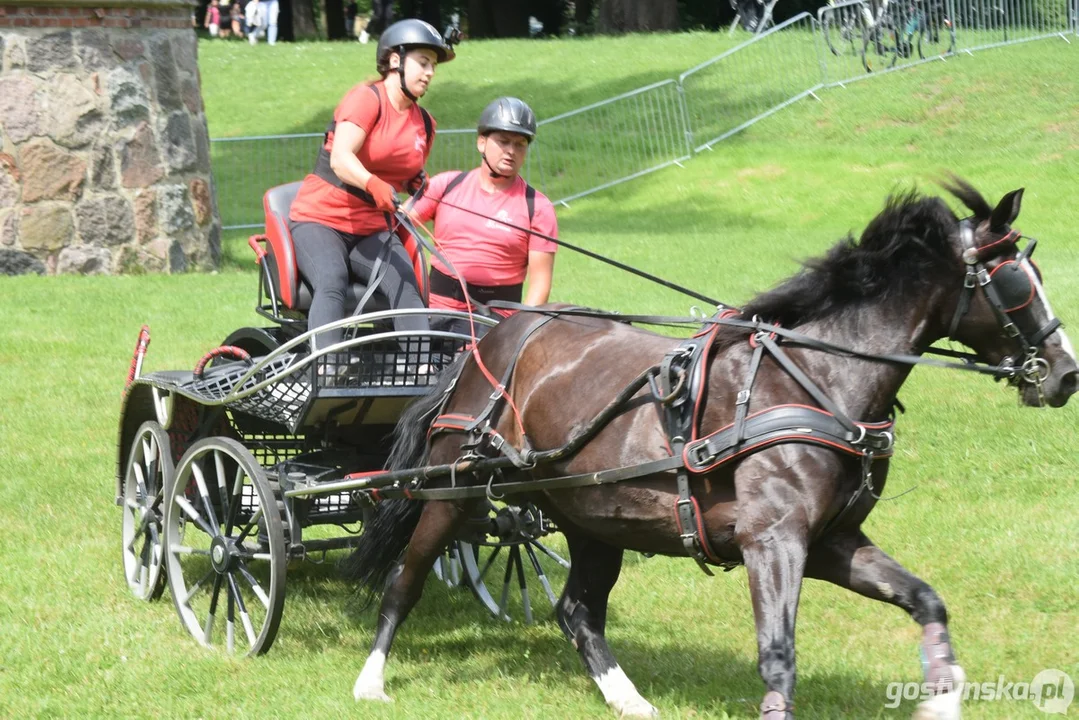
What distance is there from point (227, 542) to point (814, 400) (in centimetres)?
280

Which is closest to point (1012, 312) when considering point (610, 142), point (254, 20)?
point (610, 142)

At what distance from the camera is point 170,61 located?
47.4 feet

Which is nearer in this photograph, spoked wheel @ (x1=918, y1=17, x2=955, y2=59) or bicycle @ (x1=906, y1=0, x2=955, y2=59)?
bicycle @ (x1=906, y1=0, x2=955, y2=59)

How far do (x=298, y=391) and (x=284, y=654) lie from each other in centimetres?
113

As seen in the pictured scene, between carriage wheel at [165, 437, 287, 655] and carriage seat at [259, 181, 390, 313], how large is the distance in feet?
A: 2.36

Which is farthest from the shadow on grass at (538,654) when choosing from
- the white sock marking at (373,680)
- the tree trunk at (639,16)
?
the tree trunk at (639,16)

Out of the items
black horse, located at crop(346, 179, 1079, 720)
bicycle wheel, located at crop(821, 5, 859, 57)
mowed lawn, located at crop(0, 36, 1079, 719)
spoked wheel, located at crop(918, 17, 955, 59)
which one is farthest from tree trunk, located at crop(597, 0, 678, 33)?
black horse, located at crop(346, 179, 1079, 720)

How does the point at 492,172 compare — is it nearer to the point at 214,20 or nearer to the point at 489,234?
the point at 489,234

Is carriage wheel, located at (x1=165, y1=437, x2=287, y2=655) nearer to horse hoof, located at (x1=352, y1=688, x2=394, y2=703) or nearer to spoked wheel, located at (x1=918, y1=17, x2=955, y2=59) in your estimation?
horse hoof, located at (x1=352, y1=688, x2=394, y2=703)

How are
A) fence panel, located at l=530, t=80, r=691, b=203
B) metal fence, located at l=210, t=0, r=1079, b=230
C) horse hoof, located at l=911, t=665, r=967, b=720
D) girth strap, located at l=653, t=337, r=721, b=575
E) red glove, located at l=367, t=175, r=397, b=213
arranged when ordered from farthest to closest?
fence panel, located at l=530, t=80, r=691, b=203 → metal fence, located at l=210, t=0, r=1079, b=230 → red glove, located at l=367, t=175, r=397, b=213 → girth strap, located at l=653, t=337, r=721, b=575 → horse hoof, located at l=911, t=665, r=967, b=720

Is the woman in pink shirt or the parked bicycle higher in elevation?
the parked bicycle

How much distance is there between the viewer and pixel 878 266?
4602mm

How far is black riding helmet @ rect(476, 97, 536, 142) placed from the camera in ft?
19.8

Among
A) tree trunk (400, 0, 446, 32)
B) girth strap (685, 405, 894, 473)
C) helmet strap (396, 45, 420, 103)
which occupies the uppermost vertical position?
tree trunk (400, 0, 446, 32)
